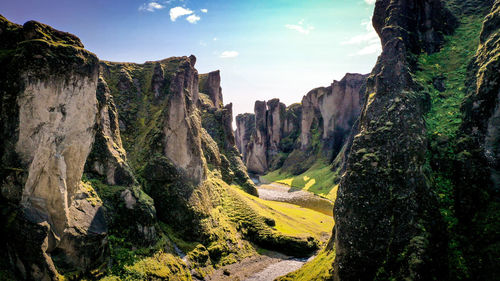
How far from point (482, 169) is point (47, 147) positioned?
28938 millimetres

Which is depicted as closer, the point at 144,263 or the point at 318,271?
the point at 318,271

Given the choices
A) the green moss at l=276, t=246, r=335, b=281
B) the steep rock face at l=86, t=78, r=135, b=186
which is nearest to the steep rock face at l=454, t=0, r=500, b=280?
the green moss at l=276, t=246, r=335, b=281

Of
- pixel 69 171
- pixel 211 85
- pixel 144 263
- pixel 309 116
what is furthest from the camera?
pixel 309 116

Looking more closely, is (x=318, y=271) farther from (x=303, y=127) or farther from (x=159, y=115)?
(x=303, y=127)

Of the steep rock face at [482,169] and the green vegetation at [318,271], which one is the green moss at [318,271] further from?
the steep rock face at [482,169]

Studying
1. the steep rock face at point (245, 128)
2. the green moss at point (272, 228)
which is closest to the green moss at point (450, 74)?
the green moss at point (272, 228)

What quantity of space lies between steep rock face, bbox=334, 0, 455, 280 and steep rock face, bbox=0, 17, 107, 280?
1922 centimetres

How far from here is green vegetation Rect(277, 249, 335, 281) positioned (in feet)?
70.4

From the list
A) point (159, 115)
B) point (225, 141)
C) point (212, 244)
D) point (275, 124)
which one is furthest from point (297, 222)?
point (275, 124)

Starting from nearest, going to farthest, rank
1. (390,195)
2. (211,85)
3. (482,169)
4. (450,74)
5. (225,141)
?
(482,169) → (390,195) → (450,74) → (225,141) → (211,85)

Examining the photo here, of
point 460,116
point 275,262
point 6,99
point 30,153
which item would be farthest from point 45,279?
point 460,116

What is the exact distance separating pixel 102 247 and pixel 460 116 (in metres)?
29.3

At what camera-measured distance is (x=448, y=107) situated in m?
21.7

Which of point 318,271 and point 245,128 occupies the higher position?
point 245,128
